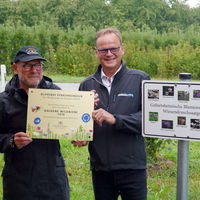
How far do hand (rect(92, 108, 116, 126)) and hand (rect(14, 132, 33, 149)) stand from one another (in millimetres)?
504

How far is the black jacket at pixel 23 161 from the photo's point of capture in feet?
8.65

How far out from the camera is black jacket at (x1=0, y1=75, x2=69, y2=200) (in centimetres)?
264

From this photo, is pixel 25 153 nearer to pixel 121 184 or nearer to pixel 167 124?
pixel 121 184

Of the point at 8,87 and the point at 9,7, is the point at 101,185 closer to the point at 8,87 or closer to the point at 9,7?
the point at 8,87

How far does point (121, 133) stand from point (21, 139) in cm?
76

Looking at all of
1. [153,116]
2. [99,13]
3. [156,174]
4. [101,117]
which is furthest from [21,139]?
[99,13]

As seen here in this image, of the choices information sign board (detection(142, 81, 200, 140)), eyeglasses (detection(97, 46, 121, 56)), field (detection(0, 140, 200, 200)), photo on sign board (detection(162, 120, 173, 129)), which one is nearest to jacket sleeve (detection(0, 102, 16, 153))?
eyeglasses (detection(97, 46, 121, 56))

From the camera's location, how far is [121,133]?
2.70m

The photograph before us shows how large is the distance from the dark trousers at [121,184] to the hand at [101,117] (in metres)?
0.43

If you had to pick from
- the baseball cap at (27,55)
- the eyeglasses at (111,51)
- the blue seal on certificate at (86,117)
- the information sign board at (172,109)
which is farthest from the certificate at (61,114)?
the information sign board at (172,109)

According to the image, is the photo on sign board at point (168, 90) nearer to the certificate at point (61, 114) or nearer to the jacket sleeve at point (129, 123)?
the jacket sleeve at point (129, 123)

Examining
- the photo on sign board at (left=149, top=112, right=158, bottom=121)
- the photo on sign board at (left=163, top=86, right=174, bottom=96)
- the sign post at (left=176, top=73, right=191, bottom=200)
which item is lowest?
the sign post at (left=176, top=73, right=191, bottom=200)

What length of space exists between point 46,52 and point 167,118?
650 inches

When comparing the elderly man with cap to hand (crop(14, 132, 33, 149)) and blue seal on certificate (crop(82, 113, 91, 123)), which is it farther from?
blue seal on certificate (crop(82, 113, 91, 123))
